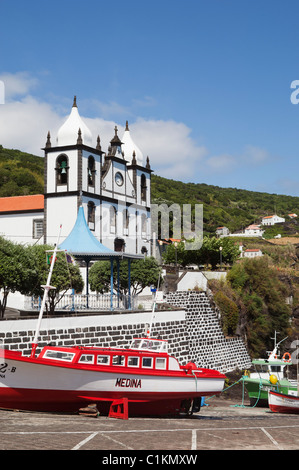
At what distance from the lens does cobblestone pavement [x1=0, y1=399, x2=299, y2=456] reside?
9836 millimetres

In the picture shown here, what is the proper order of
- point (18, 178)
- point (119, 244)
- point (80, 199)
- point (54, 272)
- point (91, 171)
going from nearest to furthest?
1. point (54, 272)
2. point (80, 199)
3. point (91, 171)
4. point (119, 244)
5. point (18, 178)

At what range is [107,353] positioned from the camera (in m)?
15.6

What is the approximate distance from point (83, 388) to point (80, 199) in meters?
30.2

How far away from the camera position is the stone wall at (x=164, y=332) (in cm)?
1830

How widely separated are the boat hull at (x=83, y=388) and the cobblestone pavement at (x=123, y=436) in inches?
17.4

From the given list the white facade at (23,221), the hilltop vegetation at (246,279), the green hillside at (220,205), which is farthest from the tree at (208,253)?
the green hillside at (220,205)

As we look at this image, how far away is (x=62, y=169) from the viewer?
45500 mm

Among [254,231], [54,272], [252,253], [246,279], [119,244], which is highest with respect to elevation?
[254,231]

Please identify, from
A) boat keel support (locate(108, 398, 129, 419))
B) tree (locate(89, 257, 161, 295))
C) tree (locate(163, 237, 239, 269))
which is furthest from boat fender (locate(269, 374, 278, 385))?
tree (locate(163, 237, 239, 269))

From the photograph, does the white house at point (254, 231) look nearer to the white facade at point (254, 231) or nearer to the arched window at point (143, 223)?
the white facade at point (254, 231)

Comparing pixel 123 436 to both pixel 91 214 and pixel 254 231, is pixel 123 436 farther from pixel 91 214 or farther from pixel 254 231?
pixel 254 231

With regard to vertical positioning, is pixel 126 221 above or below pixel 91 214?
below

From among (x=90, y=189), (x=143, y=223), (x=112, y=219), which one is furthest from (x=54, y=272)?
(x=143, y=223)
